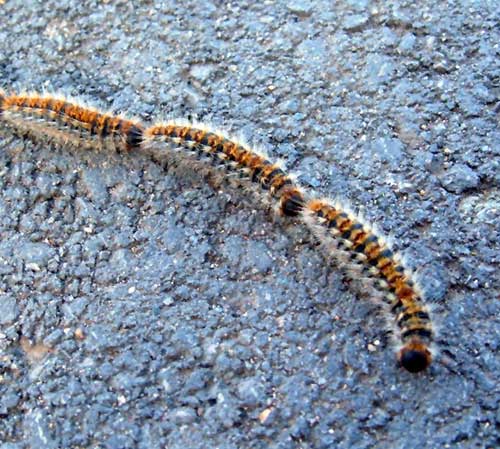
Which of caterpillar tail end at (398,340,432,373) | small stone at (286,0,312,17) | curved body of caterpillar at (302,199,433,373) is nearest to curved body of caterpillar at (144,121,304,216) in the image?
curved body of caterpillar at (302,199,433,373)

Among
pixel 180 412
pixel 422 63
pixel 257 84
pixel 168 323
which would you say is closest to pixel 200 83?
pixel 257 84

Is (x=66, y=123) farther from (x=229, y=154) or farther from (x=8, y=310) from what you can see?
(x=8, y=310)

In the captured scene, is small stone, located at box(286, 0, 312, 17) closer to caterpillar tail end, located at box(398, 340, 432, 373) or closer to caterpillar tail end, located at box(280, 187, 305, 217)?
caterpillar tail end, located at box(280, 187, 305, 217)

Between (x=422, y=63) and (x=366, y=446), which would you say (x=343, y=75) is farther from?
(x=366, y=446)

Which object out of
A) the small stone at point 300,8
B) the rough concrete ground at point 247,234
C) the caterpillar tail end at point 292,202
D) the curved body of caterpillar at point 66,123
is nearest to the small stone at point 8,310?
the rough concrete ground at point 247,234

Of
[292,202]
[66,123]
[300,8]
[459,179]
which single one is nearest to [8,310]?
[66,123]

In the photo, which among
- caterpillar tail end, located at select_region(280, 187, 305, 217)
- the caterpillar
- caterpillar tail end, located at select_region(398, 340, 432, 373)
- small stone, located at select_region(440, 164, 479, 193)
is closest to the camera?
caterpillar tail end, located at select_region(398, 340, 432, 373)

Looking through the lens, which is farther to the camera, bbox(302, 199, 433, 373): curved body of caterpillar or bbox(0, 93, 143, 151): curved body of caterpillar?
bbox(0, 93, 143, 151): curved body of caterpillar
